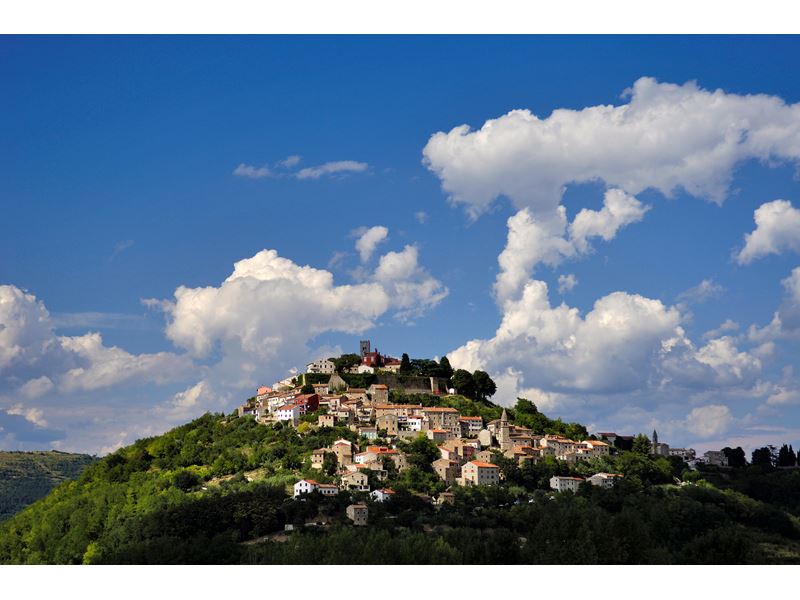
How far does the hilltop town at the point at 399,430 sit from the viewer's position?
169ft

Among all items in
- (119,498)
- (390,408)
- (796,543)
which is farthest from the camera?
(390,408)

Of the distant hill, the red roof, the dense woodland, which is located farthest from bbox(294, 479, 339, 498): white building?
the distant hill

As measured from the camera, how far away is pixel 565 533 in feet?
110

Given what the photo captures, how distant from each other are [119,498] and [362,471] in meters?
14.0

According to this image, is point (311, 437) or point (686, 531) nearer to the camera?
point (686, 531)

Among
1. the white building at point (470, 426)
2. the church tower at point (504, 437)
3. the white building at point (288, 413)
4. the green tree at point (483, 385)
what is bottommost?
the church tower at point (504, 437)

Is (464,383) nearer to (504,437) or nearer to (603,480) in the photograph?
(504,437)

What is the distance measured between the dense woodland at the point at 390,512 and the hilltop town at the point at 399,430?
84 centimetres

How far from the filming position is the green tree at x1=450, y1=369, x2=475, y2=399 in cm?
6944

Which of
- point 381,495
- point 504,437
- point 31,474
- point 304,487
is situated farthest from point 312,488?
point 31,474

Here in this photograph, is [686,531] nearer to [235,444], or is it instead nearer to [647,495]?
[647,495]

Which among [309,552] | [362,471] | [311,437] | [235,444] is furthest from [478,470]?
[309,552]

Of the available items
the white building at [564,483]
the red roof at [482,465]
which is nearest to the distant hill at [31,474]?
the red roof at [482,465]

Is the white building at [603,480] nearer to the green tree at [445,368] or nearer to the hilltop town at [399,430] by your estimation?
the hilltop town at [399,430]
